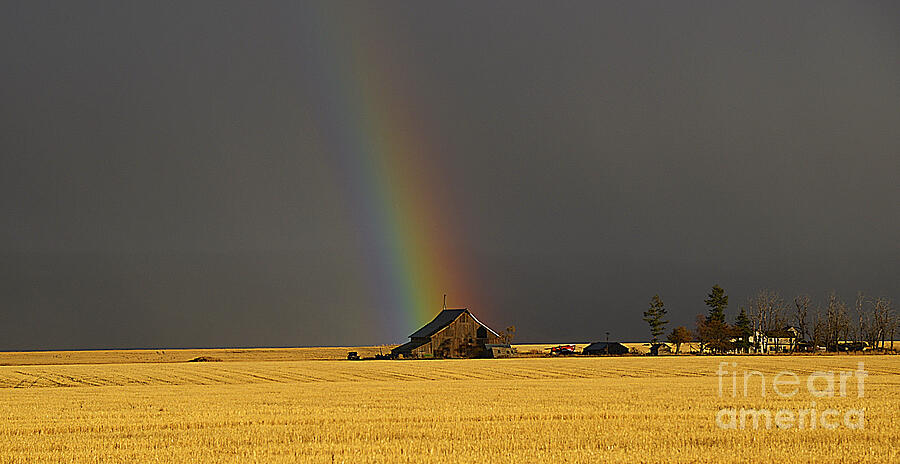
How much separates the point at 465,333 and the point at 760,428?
101194mm

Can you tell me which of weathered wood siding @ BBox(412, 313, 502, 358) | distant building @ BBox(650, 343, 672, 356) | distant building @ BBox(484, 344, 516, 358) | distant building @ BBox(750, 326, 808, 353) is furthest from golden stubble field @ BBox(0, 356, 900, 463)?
distant building @ BBox(750, 326, 808, 353)

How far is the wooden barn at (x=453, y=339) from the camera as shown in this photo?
123 m

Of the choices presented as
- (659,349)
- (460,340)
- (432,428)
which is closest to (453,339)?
(460,340)

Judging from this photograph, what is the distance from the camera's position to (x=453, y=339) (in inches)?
4887

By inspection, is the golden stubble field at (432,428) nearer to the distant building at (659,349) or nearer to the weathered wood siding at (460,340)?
the weathered wood siding at (460,340)

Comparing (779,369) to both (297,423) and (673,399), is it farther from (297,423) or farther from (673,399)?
(297,423)

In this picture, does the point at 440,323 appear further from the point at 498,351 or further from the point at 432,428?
the point at 432,428

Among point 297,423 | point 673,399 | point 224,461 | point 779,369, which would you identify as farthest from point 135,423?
point 779,369

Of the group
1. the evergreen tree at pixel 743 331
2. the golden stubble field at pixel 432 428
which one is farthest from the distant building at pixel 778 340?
the golden stubble field at pixel 432 428

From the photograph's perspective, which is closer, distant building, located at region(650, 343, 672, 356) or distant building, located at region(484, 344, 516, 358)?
distant building, located at region(484, 344, 516, 358)

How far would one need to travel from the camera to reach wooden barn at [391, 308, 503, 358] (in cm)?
12288

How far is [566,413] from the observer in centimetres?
2942

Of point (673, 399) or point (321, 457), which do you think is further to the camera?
point (673, 399)

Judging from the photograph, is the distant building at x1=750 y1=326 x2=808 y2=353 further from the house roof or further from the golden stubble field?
the golden stubble field
